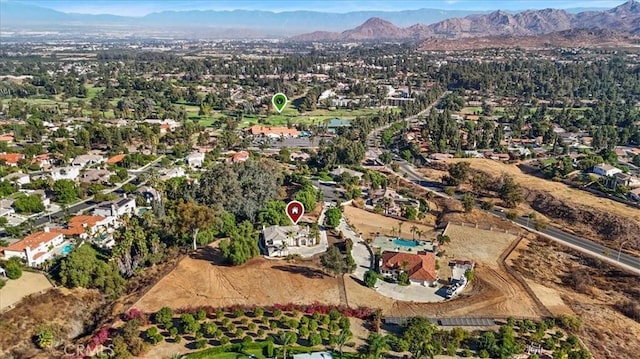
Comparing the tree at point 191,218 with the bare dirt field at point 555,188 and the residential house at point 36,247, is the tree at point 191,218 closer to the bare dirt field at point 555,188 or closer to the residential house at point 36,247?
the residential house at point 36,247

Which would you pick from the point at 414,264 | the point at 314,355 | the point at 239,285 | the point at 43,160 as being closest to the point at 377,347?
the point at 314,355

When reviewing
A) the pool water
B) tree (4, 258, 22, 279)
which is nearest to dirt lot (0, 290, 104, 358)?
tree (4, 258, 22, 279)

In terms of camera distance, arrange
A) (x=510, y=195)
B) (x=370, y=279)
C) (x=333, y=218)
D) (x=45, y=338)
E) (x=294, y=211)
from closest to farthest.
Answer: (x=45, y=338) < (x=370, y=279) < (x=294, y=211) < (x=333, y=218) < (x=510, y=195)

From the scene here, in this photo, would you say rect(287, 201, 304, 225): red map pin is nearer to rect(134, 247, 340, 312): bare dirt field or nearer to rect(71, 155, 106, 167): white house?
rect(134, 247, 340, 312): bare dirt field

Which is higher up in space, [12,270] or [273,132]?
[273,132]

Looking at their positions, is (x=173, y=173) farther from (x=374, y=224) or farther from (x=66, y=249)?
(x=374, y=224)

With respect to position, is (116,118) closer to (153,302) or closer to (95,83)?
(95,83)
